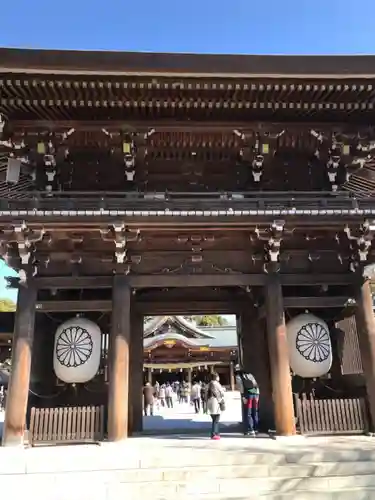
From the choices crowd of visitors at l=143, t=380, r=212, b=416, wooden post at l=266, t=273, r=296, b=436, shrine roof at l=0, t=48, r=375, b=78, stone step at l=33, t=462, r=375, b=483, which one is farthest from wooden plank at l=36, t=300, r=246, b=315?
crowd of visitors at l=143, t=380, r=212, b=416

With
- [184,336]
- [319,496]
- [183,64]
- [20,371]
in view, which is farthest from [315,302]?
[184,336]

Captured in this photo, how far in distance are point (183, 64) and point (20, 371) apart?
20.9 ft

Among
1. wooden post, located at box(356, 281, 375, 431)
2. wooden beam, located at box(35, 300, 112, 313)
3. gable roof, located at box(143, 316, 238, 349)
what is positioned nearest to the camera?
wooden post, located at box(356, 281, 375, 431)

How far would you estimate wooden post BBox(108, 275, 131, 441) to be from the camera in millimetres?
7211

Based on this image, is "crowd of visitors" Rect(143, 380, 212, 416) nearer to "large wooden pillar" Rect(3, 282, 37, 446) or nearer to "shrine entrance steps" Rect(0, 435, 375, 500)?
"large wooden pillar" Rect(3, 282, 37, 446)

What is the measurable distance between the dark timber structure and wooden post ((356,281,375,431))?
0.09 feet

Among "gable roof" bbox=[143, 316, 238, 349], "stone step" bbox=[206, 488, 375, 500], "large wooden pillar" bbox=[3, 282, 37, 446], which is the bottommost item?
"stone step" bbox=[206, 488, 375, 500]

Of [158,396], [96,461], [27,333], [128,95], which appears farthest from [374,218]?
[158,396]

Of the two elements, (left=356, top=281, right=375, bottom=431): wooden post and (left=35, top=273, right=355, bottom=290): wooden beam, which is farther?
(left=35, top=273, right=355, bottom=290): wooden beam

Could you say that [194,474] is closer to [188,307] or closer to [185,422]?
[188,307]

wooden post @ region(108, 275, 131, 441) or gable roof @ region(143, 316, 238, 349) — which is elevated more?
gable roof @ region(143, 316, 238, 349)

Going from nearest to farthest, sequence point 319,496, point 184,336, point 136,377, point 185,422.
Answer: point 319,496
point 136,377
point 185,422
point 184,336

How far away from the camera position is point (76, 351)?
26.6 feet

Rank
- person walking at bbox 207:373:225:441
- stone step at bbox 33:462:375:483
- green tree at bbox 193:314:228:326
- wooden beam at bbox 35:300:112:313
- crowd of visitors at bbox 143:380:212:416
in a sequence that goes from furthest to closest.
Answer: green tree at bbox 193:314:228:326 < crowd of visitors at bbox 143:380:212:416 < person walking at bbox 207:373:225:441 < wooden beam at bbox 35:300:112:313 < stone step at bbox 33:462:375:483
